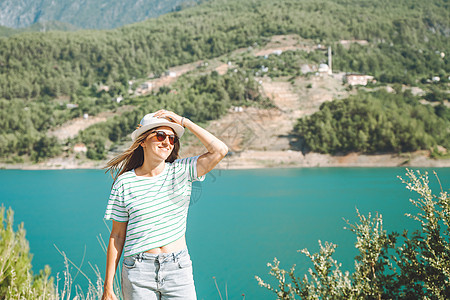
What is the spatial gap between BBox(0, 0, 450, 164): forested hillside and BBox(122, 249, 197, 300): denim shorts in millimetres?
51342

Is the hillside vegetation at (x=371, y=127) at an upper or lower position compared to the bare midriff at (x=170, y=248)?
lower

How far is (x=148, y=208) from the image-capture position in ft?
6.77

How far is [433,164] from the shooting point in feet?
125

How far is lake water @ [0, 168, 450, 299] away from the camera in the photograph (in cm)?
1141

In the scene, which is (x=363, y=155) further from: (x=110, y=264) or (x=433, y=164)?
(x=110, y=264)

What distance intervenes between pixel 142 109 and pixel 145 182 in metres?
60.2

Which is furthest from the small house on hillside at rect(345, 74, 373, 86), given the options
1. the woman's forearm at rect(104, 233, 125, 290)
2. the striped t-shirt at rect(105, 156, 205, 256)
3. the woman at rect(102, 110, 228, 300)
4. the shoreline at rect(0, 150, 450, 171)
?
the woman's forearm at rect(104, 233, 125, 290)

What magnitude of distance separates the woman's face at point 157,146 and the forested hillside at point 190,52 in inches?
2013

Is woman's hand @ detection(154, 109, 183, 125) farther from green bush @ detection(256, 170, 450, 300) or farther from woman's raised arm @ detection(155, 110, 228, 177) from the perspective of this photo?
green bush @ detection(256, 170, 450, 300)

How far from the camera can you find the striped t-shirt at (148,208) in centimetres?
206

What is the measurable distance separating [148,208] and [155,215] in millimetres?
51

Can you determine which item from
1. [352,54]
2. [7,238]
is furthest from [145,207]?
[352,54]

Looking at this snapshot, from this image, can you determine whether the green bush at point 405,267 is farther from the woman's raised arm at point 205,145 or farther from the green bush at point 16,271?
the green bush at point 16,271

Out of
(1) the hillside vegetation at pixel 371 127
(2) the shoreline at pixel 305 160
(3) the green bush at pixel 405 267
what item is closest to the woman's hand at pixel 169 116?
(3) the green bush at pixel 405 267
